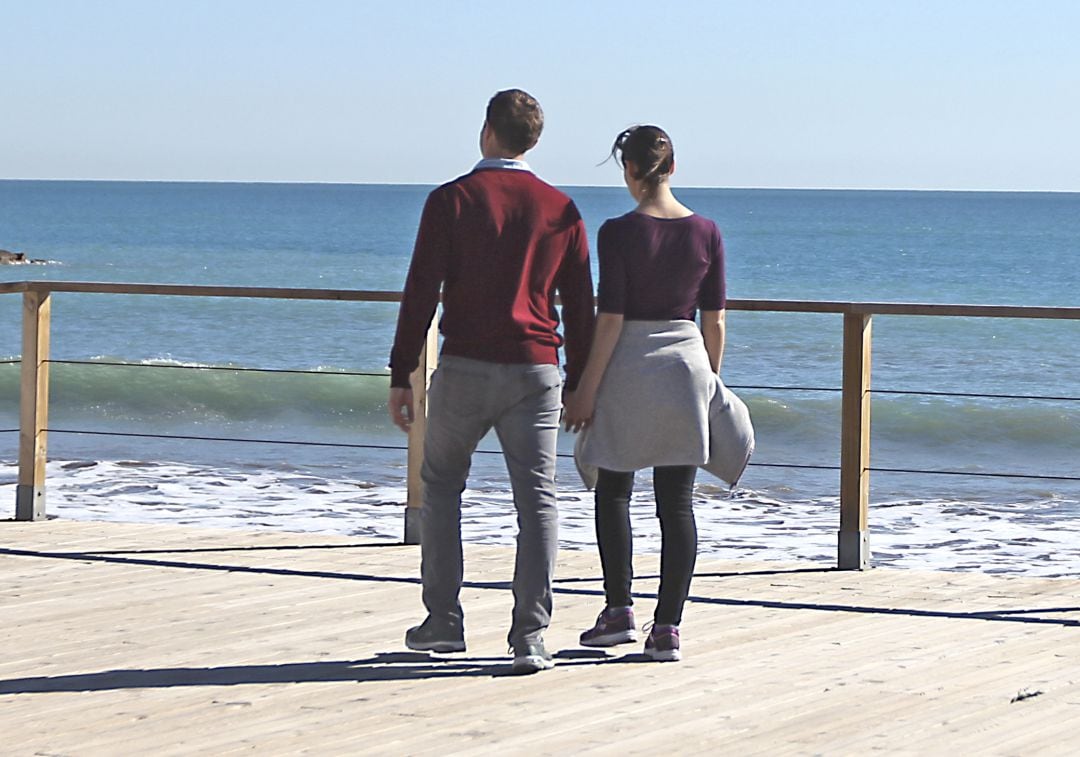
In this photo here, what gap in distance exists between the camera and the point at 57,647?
377cm

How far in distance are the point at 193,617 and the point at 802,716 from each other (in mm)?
1587

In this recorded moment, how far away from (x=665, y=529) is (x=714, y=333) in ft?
1.37

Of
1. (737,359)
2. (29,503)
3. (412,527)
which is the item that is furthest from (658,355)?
(737,359)

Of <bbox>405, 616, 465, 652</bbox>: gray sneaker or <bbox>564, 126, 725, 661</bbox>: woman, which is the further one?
<bbox>405, 616, 465, 652</bbox>: gray sneaker

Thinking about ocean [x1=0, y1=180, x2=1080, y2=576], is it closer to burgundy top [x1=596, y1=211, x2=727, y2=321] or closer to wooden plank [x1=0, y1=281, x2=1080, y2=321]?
wooden plank [x1=0, y1=281, x2=1080, y2=321]

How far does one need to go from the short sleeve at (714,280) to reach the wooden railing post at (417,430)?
5.17 feet

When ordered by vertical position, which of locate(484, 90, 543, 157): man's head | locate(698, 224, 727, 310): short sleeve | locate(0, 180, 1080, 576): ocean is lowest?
locate(0, 180, 1080, 576): ocean

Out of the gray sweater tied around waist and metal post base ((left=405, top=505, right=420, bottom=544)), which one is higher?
the gray sweater tied around waist

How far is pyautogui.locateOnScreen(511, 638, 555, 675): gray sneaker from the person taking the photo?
3.52 metres

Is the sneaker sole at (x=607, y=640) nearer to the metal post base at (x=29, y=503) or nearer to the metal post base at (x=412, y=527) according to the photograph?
the metal post base at (x=412, y=527)

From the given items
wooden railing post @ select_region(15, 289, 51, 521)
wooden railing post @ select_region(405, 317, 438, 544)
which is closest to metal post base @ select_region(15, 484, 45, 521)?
wooden railing post @ select_region(15, 289, 51, 521)

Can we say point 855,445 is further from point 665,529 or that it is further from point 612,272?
point 612,272

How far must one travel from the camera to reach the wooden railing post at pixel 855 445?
4.88 metres

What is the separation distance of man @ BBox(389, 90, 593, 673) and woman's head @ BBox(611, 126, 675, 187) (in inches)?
7.2
